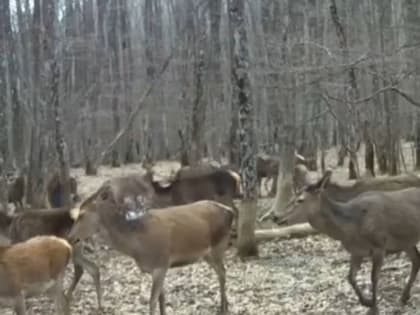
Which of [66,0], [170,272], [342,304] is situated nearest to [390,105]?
[170,272]

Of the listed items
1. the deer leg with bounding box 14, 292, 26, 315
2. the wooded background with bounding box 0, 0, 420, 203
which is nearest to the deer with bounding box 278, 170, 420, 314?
the wooded background with bounding box 0, 0, 420, 203

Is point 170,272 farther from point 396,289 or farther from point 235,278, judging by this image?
point 396,289

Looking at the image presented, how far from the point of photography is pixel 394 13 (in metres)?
31.1

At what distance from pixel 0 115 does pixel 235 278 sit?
981cm

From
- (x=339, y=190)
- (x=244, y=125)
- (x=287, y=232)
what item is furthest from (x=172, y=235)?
(x=287, y=232)

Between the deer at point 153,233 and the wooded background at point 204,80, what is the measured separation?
11.5 feet

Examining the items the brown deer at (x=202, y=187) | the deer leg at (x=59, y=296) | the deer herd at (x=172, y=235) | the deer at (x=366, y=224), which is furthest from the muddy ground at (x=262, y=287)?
the brown deer at (x=202, y=187)

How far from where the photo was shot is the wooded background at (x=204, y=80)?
16.1 meters

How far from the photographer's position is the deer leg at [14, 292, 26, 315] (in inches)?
341

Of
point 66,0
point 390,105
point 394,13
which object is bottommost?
point 390,105

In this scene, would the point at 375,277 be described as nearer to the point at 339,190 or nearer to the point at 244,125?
the point at 339,190

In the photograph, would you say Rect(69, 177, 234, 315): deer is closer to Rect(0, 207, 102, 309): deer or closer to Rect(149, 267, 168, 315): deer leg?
Rect(149, 267, 168, 315): deer leg

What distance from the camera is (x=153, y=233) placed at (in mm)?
9641

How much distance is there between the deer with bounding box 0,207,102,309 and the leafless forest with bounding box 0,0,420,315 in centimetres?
46
